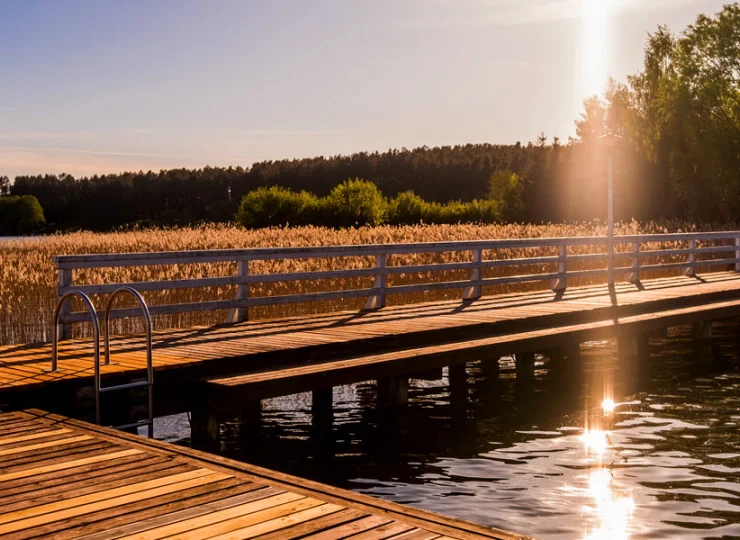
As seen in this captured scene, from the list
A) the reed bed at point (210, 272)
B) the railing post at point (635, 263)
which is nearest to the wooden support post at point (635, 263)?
the railing post at point (635, 263)

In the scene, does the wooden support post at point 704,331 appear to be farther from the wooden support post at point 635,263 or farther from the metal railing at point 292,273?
the wooden support post at point 635,263

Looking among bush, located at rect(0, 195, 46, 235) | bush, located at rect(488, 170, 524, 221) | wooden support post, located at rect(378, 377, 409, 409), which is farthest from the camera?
bush, located at rect(0, 195, 46, 235)

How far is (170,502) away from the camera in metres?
5.51

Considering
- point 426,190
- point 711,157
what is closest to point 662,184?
point 711,157

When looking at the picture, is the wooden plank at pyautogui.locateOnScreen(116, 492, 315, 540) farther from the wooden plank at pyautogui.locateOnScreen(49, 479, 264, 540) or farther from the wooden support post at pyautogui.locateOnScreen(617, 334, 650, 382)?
the wooden support post at pyautogui.locateOnScreen(617, 334, 650, 382)

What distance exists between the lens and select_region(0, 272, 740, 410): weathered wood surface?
31.3ft

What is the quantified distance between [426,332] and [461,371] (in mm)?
1246

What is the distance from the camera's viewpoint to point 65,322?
36.5 ft

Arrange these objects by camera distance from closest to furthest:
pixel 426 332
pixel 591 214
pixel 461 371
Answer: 1. pixel 426 332
2. pixel 461 371
3. pixel 591 214

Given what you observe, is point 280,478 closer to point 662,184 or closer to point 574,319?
point 574,319

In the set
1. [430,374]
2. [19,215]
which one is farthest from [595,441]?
[19,215]

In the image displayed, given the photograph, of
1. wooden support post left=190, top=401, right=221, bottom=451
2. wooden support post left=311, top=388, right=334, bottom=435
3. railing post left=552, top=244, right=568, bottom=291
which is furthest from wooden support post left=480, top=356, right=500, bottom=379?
wooden support post left=190, top=401, right=221, bottom=451

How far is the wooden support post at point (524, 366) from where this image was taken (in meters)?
14.7

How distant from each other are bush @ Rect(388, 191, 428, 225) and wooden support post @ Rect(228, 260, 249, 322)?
47.9 metres
